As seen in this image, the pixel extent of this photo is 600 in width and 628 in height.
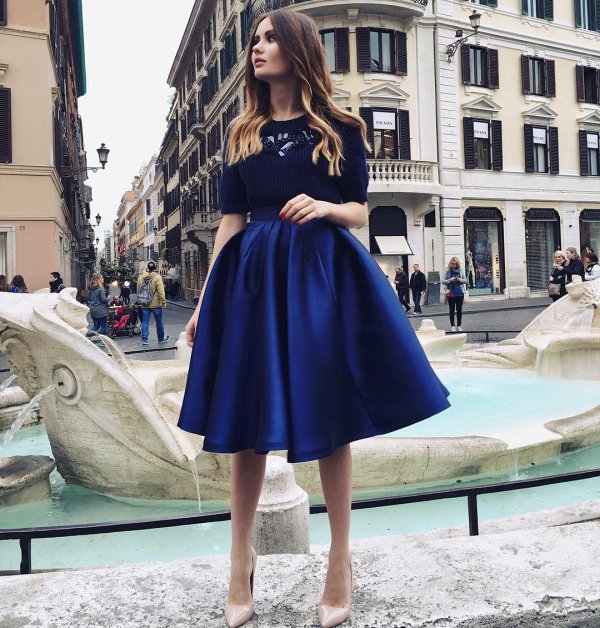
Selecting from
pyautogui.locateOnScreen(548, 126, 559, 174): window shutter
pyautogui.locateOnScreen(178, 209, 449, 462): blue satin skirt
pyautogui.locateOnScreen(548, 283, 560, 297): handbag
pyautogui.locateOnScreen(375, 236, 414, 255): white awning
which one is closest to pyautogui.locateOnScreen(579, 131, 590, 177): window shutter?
pyautogui.locateOnScreen(548, 126, 559, 174): window shutter

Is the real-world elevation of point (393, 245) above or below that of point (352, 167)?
above

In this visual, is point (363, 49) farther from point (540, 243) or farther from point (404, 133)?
point (540, 243)

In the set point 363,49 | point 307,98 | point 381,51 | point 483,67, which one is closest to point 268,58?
point 307,98

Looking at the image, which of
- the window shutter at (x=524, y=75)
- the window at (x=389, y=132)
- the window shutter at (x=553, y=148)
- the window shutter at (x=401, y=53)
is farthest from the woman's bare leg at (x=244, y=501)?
the window shutter at (x=553, y=148)

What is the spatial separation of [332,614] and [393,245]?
2175 centimetres

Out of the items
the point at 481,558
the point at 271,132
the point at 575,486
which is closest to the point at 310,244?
the point at 271,132

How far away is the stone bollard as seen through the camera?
245 cm

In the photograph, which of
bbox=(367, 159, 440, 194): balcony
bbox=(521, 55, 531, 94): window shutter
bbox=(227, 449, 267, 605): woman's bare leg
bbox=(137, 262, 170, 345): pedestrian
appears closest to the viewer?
bbox=(227, 449, 267, 605): woman's bare leg

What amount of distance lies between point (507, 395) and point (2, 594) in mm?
5147

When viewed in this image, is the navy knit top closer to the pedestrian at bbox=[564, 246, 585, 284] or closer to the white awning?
the pedestrian at bbox=[564, 246, 585, 284]

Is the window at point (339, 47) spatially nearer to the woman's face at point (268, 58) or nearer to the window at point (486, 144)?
the window at point (486, 144)

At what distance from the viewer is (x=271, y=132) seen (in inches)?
76.4

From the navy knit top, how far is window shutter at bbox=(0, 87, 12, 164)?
652 inches

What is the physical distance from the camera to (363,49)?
22594mm
